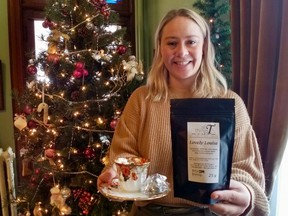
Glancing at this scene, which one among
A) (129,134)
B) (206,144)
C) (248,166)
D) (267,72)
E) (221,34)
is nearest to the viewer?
(206,144)

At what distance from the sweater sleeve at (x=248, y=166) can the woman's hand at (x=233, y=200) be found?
0.11 feet

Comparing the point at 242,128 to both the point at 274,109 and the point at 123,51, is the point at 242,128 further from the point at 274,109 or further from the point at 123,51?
the point at 123,51

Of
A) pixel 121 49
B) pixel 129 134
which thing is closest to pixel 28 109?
pixel 121 49

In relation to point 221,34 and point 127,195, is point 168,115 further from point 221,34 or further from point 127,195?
point 221,34

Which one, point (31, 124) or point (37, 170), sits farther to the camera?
point (37, 170)

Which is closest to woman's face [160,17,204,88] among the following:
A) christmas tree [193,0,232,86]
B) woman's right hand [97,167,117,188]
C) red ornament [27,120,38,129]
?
woman's right hand [97,167,117,188]

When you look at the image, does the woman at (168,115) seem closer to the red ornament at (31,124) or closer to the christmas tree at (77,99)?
the christmas tree at (77,99)

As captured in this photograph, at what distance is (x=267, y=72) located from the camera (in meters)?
1.23

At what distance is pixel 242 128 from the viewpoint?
3.14 feet

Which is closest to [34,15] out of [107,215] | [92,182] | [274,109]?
[92,182]

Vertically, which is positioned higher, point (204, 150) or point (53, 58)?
point (53, 58)

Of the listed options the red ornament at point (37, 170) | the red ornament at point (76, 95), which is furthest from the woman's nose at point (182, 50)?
the red ornament at point (37, 170)

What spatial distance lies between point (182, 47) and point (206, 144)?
1.22 ft

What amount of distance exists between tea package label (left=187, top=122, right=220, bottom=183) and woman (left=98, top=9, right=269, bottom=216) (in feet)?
0.39
